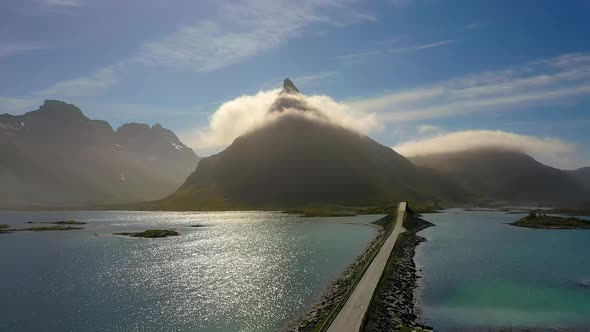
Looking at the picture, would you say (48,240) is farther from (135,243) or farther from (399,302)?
(399,302)

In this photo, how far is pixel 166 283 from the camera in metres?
68.2

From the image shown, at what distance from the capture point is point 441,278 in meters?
70.4

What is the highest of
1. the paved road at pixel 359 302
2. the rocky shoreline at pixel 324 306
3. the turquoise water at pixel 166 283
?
the paved road at pixel 359 302

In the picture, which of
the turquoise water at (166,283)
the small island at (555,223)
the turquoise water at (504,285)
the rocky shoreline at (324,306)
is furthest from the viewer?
the small island at (555,223)

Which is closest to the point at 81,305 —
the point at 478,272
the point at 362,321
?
the point at 362,321

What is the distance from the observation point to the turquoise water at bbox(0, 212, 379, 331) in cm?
4862

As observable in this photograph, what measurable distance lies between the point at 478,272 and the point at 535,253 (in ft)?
116

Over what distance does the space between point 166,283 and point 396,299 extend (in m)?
40.6

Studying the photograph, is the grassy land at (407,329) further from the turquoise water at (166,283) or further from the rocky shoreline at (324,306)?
the turquoise water at (166,283)

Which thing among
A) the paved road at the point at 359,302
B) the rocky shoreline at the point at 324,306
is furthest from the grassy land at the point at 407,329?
the rocky shoreline at the point at 324,306

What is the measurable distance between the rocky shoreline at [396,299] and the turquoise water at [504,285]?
6.34ft

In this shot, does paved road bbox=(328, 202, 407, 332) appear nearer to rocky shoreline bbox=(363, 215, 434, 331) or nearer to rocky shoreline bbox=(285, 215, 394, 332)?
rocky shoreline bbox=(363, 215, 434, 331)

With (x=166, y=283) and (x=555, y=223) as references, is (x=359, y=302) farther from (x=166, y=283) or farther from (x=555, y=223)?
(x=555, y=223)

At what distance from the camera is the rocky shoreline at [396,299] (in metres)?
44.1
